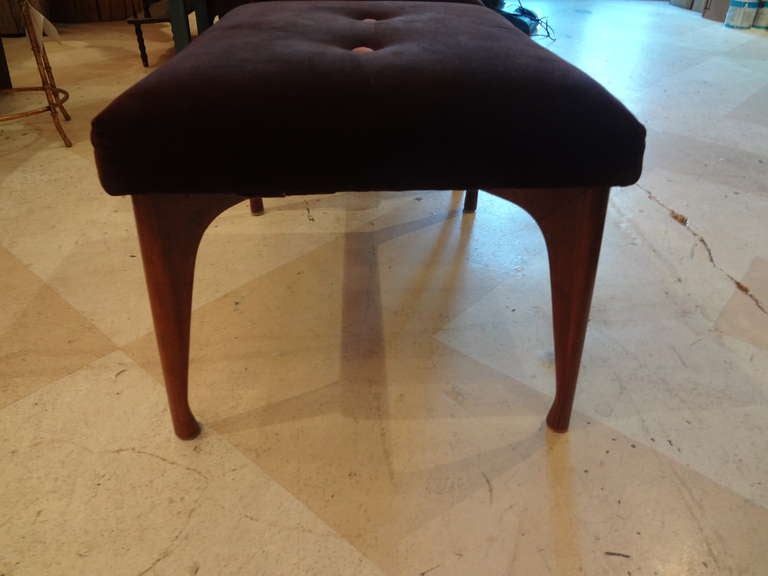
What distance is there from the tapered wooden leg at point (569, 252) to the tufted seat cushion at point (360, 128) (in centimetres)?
4

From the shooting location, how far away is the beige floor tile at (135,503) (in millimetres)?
571

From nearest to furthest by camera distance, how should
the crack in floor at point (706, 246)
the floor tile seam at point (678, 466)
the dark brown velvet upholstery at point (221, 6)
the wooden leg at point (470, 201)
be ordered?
the floor tile seam at point (678, 466), the crack in floor at point (706, 246), the wooden leg at point (470, 201), the dark brown velvet upholstery at point (221, 6)

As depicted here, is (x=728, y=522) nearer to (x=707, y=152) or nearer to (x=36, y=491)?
(x=36, y=491)

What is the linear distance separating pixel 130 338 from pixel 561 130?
68 centimetres

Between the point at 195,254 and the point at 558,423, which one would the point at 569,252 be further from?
the point at 195,254

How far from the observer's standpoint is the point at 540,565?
0.58 metres

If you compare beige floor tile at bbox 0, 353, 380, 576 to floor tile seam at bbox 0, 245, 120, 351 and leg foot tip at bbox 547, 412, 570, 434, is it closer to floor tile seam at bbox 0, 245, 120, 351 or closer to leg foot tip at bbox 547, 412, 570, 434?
floor tile seam at bbox 0, 245, 120, 351

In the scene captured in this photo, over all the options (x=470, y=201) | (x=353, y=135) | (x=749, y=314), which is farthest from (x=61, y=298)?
(x=749, y=314)

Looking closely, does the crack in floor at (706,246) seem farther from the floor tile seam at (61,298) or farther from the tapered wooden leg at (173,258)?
the floor tile seam at (61,298)

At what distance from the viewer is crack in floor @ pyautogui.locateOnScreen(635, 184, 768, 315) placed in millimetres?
988

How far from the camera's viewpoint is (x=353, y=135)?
0.52 metres

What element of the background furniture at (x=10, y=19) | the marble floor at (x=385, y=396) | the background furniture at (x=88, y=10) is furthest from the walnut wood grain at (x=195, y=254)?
the background furniture at (x=88, y=10)

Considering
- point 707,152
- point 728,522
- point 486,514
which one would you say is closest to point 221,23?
point 486,514

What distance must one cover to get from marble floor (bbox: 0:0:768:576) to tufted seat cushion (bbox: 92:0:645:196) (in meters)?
0.33
